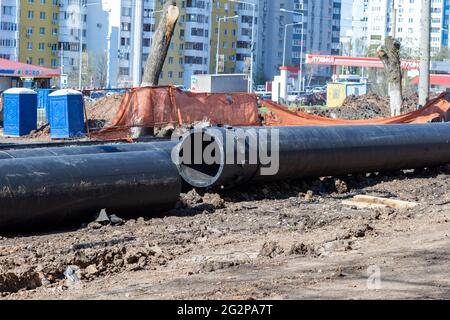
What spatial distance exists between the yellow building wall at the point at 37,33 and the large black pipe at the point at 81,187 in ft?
253

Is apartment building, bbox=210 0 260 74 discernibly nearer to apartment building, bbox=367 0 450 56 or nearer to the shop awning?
apartment building, bbox=367 0 450 56

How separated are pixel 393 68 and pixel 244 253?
72.5ft

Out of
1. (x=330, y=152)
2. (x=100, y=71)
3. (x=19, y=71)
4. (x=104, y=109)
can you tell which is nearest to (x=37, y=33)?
(x=100, y=71)

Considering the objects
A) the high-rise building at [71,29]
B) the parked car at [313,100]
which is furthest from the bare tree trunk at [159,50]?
the high-rise building at [71,29]

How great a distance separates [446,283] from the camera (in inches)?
277

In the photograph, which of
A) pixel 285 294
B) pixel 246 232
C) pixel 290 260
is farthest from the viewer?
pixel 246 232

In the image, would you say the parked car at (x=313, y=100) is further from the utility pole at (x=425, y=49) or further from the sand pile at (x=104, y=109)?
the utility pole at (x=425, y=49)

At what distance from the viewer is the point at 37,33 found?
88438 millimetres

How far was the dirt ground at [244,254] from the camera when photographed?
707 centimetres

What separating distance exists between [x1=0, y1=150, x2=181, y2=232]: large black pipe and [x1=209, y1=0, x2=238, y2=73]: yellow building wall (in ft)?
296

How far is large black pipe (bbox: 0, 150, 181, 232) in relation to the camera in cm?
1054
